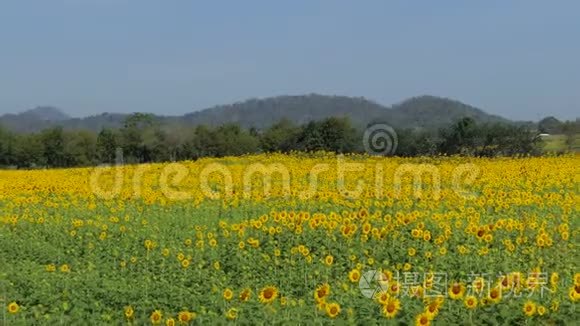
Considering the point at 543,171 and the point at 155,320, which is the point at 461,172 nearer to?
the point at 543,171

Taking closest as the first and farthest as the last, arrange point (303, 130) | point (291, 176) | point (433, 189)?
point (433, 189) < point (291, 176) < point (303, 130)

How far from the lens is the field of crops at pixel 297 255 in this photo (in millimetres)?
5156

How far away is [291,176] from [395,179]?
2835mm

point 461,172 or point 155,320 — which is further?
point 461,172

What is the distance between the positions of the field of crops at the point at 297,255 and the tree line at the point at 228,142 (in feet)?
51.3

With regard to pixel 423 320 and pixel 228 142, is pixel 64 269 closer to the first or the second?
pixel 423 320

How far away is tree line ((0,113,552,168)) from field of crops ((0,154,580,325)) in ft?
51.3

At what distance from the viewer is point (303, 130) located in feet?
123

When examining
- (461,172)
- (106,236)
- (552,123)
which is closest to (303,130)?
(552,123)

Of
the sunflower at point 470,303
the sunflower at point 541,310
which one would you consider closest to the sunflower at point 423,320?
the sunflower at point 470,303

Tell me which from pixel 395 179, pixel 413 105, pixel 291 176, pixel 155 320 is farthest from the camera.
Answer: pixel 413 105

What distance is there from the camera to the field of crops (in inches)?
203

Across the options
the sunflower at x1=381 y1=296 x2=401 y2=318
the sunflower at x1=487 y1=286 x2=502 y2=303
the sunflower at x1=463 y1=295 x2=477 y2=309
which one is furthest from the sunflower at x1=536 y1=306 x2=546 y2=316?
the sunflower at x1=381 y1=296 x2=401 y2=318

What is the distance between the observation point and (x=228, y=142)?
40344 millimetres
